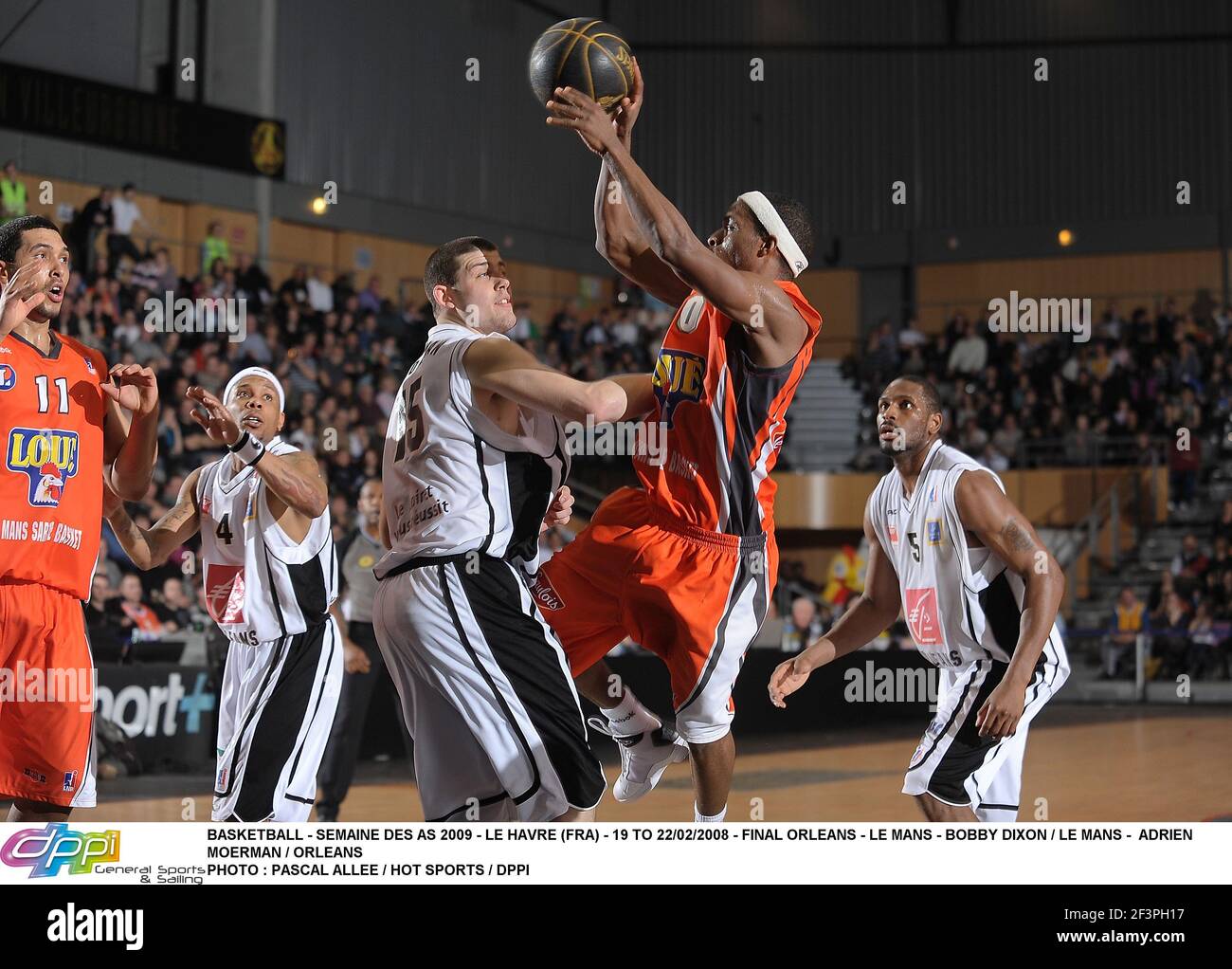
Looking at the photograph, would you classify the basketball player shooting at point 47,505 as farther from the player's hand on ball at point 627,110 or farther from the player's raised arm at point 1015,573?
the player's raised arm at point 1015,573

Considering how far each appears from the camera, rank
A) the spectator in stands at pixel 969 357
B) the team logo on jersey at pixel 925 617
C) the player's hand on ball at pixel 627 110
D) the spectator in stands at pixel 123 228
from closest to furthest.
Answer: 1. the player's hand on ball at pixel 627 110
2. the team logo on jersey at pixel 925 617
3. the spectator in stands at pixel 123 228
4. the spectator in stands at pixel 969 357

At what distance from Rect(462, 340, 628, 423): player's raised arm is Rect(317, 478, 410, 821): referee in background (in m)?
3.37

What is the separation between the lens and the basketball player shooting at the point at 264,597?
5.21 m

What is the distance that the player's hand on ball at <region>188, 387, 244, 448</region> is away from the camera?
476cm

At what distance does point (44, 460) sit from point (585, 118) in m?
2.11

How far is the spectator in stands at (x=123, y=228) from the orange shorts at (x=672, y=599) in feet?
37.2

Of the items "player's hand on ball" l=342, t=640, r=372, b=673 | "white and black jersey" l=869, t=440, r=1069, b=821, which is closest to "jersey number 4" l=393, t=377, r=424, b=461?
"white and black jersey" l=869, t=440, r=1069, b=821

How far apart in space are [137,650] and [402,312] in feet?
31.2

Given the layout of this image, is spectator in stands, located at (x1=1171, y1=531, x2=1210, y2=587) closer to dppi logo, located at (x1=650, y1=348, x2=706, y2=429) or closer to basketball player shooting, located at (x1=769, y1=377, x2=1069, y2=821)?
basketball player shooting, located at (x1=769, y1=377, x2=1069, y2=821)

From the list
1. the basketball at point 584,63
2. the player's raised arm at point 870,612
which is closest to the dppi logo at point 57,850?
the player's raised arm at point 870,612

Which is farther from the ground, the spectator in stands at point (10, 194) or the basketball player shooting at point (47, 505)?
the spectator in stands at point (10, 194)

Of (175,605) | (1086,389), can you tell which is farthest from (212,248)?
(1086,389)

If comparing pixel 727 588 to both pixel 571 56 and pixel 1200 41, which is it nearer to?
pixel 571 56
